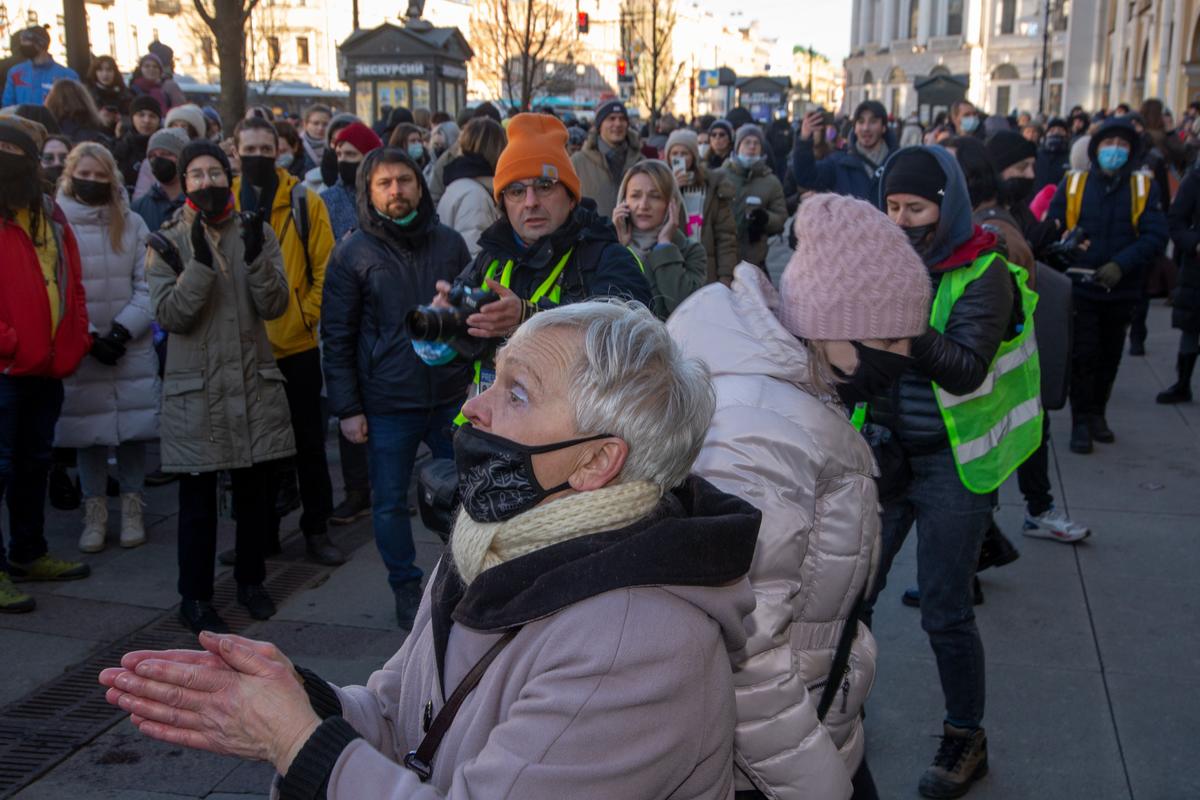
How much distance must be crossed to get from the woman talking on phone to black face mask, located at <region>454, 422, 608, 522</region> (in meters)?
4.13

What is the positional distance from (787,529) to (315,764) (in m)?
0.95

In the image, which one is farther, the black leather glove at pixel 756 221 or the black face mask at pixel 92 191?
the black leather glove at pixel 756 221

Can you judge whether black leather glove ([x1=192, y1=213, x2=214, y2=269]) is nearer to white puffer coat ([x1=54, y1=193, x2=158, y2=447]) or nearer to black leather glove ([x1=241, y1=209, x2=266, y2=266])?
black leather glove ([x1=241, y1=209, x2=266, y2=266])

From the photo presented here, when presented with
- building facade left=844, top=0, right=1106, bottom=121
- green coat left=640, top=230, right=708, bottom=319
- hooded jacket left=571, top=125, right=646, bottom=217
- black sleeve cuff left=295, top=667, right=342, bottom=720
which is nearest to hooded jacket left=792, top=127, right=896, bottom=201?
hooded jacket left=571, top=125, right=646, bottom=217

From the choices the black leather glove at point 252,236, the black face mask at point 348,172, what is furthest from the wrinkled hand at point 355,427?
the black face mask at point 348,172

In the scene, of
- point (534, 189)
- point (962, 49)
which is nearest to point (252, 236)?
point (534, 189)

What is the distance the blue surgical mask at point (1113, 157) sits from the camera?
806 centimetres

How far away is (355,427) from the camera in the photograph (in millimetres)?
5062

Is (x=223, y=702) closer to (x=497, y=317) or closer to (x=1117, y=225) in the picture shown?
Result: (x=497, y=317)

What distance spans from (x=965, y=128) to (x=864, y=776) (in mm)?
16887

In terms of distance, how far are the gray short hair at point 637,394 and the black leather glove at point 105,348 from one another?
4566 mm

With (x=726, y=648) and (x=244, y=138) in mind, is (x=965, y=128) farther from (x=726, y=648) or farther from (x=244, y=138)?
(x=726, y=648)

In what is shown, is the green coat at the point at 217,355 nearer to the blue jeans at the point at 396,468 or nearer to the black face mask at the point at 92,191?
the blue jeans at the point at 396,468

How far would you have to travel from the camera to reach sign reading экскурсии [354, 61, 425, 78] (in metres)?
18.2
